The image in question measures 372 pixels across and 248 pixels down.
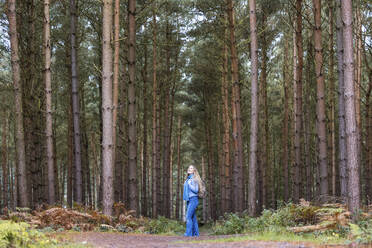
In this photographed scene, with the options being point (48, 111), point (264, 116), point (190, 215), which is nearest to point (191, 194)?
point (190, 215)

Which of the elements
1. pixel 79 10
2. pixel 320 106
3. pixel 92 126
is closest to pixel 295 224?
pixel 320 106

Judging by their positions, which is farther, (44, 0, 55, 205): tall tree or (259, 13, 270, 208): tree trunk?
(259, 13, 270, 208): tree trunk

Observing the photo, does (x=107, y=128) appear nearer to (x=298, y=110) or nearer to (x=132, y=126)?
(x=132, y=126)

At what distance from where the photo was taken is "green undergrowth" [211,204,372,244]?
5.73 m

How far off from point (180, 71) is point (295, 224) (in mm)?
17333

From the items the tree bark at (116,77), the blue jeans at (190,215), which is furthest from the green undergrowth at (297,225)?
the tree bark at (116,77)

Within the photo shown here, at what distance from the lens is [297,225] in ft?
26.9

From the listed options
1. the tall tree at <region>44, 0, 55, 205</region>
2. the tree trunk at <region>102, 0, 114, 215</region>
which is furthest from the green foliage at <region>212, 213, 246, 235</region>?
the tall tree at <region>44, 0, 55, 205</region>

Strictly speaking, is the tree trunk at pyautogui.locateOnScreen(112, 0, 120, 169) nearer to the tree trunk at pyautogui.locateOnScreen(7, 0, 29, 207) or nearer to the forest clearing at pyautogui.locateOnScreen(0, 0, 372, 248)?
the forest clearing at pyautogui.locateOnScreen(0, 0, 372, 248)

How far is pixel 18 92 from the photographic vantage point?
10430 mm

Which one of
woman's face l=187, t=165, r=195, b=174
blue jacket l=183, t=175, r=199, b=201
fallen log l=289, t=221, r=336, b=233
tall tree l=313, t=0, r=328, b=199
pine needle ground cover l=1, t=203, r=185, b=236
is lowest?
pine needle ground cover l=1, t=203, r=185, b=236

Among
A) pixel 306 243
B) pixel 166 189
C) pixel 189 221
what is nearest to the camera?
pixel 306 243

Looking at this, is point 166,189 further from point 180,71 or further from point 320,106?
point 320,106

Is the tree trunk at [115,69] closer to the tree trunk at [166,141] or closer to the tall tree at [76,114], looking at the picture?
the tall tree at [76,114]
